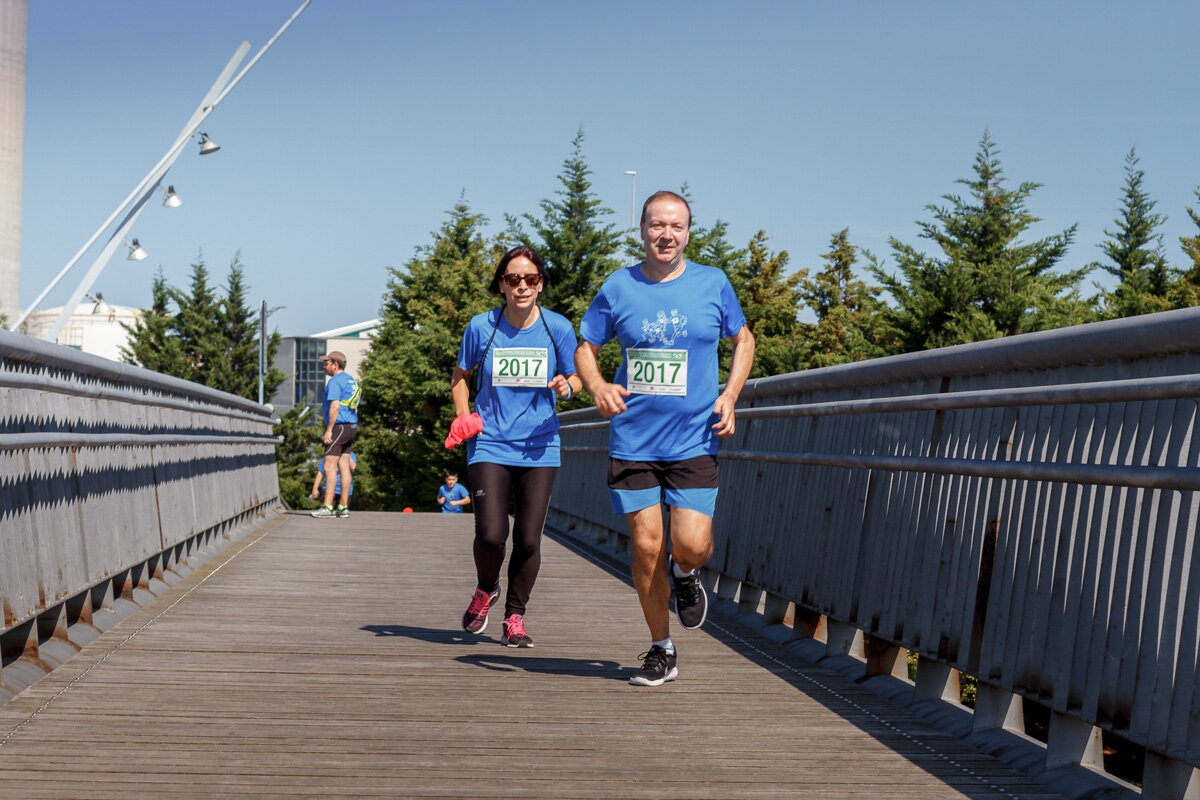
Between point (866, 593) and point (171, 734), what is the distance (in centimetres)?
296

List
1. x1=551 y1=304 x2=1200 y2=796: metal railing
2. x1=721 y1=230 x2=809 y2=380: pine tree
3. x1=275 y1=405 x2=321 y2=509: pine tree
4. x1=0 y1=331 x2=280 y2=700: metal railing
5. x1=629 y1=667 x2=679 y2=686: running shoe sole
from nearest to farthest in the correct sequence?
x1=551 y1=304 x2=1200 y2=796: metal railing → x1=0 y1=331 x2=280 y2=700: metal railing → x1=629 y1=667 x2=679 y2=686: running shoe sole → x1=721 y1=230 x2=809 y2=380: pine tree → x1=275 y1=405 x2=321 y2=509: pine tree

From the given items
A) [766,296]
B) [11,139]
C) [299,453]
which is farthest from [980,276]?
[11,139]

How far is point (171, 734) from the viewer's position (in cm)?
508

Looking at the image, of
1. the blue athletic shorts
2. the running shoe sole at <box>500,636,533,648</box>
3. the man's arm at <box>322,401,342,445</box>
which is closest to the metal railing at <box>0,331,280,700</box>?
the running shoe sole at <box>500,636,533,648</box>

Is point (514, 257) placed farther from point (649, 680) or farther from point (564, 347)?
point (649, 680)

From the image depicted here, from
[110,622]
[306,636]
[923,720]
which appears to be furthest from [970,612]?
[110,622]

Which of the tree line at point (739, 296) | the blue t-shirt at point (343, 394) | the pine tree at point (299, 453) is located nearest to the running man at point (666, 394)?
the blue t-shirt at point (343, 394)

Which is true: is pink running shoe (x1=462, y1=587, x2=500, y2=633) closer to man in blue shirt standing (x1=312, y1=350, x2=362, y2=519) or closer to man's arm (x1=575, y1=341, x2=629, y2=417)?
man's arm (x1=575, y1=341, x2=629, y2=417)

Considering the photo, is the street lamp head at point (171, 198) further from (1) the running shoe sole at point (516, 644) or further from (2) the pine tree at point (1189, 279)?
(2) the pine tree at point (1189, 279)

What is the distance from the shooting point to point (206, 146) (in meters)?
22.8

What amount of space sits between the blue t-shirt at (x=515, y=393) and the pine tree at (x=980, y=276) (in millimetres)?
31645

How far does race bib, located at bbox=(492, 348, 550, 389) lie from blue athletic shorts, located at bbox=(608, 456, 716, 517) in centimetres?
115

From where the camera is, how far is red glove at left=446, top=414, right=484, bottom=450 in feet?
23.5

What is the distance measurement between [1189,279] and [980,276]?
24.6 feet
